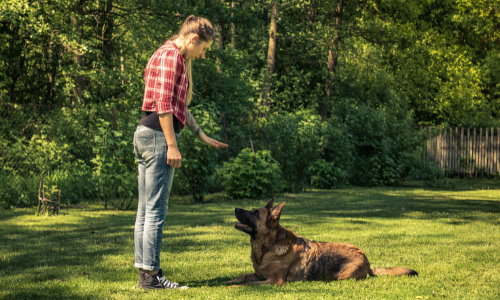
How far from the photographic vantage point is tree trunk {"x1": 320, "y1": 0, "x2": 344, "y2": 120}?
2466 cm

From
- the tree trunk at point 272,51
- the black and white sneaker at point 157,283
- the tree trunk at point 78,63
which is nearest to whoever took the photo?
the black and white sneaker at point 157,283

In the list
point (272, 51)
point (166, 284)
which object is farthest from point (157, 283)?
point (272, 51)

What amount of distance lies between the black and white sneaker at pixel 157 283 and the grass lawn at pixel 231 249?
0.36 ft

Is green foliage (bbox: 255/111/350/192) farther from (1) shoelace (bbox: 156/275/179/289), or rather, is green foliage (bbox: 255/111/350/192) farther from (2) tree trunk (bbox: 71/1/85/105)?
(1) shoelace (bbox: 156/275/179/289)

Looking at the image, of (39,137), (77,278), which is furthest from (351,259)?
(39,137)

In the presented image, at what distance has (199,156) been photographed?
11.9 m

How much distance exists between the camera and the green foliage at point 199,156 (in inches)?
455

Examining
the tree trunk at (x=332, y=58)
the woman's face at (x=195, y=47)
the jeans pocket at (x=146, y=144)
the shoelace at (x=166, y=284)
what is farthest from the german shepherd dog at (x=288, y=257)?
the tree trunk at (x=332, y=58)

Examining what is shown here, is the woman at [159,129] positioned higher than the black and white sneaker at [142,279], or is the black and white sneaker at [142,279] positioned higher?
the woman at [159,129]

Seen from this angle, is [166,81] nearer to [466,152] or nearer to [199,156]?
[199,156]

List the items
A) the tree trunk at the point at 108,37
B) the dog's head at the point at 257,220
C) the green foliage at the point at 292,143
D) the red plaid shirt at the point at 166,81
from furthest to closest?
the tree trunk at the point at 108,37
the green foliage at the point at 292,143
the dog's head at the point at 257,220
the red plaid shirt at the point at 166,81

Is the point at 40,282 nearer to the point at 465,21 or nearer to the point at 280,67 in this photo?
the point at 280,67

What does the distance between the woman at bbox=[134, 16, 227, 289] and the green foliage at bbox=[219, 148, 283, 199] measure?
8.20m

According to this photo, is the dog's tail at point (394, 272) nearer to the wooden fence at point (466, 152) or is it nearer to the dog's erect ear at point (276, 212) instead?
the dog's erect ear at point (276, 212)
